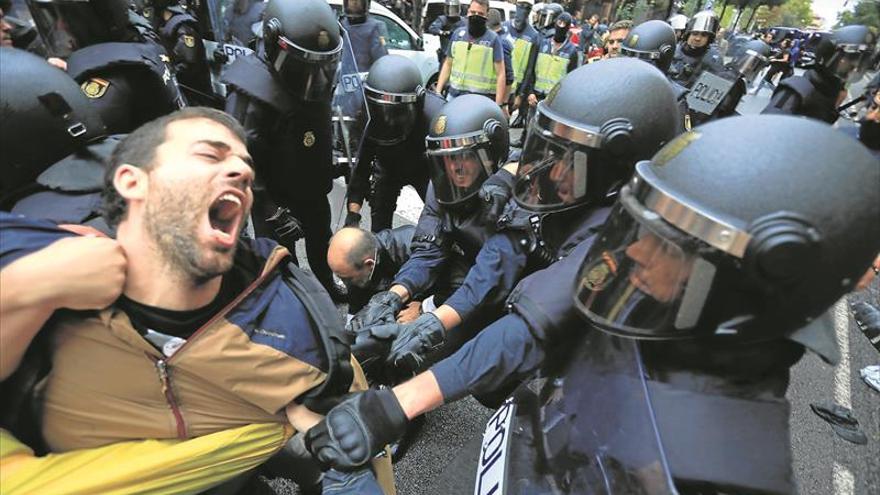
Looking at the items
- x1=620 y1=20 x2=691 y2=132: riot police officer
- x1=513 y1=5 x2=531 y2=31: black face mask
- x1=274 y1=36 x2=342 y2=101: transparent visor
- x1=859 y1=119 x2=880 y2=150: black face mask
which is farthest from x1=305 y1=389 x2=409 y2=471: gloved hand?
x1=513 y1=5 x2=531 y2=31: black face mask

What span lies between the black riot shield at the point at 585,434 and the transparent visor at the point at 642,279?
0.09 metres

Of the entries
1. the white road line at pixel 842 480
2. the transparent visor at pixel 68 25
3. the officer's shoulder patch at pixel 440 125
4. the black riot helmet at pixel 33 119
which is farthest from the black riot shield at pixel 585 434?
the transparent visor at pixel 68 25

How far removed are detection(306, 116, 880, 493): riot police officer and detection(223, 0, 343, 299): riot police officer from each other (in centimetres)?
224

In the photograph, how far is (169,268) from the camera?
1.25m

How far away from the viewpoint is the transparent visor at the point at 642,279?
1026 mm

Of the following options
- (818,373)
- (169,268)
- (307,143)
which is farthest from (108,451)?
(818,373)

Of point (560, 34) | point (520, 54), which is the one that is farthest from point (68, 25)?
point (560, 34)

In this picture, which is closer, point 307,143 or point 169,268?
point 169,268

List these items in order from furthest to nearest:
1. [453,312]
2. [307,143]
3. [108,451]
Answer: [307,143]
[453,312]
[108,451]

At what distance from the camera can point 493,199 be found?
2400 millimetres

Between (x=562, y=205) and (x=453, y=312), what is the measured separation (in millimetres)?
740

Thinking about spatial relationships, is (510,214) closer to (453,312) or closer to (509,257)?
(509,257)

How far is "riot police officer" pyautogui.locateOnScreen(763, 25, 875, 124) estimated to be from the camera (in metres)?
4.42

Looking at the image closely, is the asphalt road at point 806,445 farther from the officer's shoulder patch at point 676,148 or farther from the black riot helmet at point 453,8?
the black riot helmet at point 453,8
